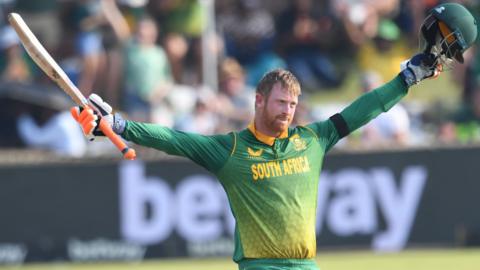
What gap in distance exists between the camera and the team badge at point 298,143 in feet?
27.0

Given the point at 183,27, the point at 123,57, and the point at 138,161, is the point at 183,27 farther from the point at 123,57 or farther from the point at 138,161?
the point at 138,161

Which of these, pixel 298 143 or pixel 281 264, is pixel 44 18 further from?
pixel 281 264

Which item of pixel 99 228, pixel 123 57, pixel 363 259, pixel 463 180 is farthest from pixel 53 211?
pixel 463 180

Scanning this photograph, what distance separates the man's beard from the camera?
8.02 metres

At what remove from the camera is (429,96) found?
17359 millimetres

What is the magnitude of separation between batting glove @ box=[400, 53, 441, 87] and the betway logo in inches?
283

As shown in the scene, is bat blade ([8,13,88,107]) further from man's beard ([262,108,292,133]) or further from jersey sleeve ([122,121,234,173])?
man's beard ([262,108,292,133])

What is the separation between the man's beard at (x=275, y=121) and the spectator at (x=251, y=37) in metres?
9.56

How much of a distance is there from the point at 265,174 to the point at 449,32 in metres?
1.72

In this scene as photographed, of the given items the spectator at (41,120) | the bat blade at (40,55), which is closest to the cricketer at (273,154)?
the bat blade at (40,55)

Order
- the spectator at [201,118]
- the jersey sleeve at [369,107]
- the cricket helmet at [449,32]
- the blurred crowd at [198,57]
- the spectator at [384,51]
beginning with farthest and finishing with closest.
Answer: the spectator at [384,51], the blurred crowd at [198,57], the spectator at [201,118], the cricket helmet at [449,32], the jersey sleeve at [369,107]

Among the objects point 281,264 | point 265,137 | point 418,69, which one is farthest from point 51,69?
point 418,69

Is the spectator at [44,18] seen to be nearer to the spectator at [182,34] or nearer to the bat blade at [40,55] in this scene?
the spectator at [182,34]

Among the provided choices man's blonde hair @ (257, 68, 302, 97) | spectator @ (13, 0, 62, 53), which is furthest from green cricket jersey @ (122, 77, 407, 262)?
spectator @ (13, 0, 62, 53)
